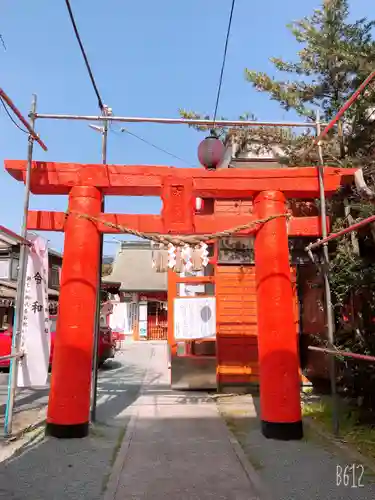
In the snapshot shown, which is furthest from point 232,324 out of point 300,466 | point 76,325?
point 300,466

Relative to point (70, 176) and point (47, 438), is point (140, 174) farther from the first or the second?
point (47, 438)

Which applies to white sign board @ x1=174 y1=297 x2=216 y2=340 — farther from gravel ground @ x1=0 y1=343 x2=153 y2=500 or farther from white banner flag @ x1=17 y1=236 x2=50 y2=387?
white banner flag @ x1=17 y1=236 x2=50 y2=387

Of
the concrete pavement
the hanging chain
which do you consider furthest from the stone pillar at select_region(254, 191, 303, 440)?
the concrete pavement

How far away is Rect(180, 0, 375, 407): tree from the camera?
5.53 m

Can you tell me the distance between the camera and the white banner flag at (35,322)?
17.6ft

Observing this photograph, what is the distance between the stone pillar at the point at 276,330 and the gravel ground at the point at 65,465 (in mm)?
2135

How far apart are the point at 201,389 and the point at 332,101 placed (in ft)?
21.6

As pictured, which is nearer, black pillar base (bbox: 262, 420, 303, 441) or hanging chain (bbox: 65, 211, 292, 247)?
black pillar base (bbox: 262, 420, 303, 441)

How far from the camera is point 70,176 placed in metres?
5.71

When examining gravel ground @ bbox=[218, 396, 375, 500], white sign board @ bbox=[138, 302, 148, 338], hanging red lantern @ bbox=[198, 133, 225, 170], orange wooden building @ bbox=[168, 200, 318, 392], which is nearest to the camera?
gravel ground @ bbox=[218, 396, 375, 500]

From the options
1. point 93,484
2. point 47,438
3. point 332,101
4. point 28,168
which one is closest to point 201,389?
point 47,438

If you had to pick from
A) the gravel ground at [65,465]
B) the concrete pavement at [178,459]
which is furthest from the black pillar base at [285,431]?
the gravel ground at [65,465]

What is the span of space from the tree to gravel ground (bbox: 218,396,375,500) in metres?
1.23

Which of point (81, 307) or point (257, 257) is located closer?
point (81, 307)
